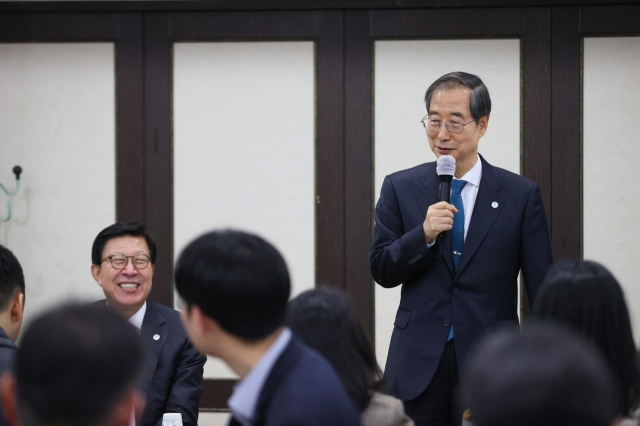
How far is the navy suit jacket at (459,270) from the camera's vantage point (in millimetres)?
2357

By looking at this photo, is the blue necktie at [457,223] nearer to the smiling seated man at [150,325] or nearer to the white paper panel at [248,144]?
the smiling seated man at [150,325]

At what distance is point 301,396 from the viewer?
4.20 feet

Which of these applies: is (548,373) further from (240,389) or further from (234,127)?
(234,127)

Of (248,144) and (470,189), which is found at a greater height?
(248,144)

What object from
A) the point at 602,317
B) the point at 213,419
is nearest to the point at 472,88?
the point at 602,317

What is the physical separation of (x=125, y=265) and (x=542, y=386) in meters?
2.14

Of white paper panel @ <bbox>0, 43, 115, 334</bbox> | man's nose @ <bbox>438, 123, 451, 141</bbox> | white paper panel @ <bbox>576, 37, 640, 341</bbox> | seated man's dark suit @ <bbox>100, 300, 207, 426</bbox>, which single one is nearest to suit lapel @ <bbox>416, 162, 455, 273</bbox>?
man's nose @ <bbox>438, 123, 451, 141</bbox>

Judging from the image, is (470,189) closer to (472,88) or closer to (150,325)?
(472,88)

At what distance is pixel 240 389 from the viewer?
1.35 m

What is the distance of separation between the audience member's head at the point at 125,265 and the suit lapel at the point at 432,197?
0.99 metres

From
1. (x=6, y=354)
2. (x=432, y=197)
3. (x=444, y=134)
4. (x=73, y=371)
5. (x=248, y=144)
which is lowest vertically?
(x=6, y=354)

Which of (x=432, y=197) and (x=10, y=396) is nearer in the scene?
(x=10, y=396)

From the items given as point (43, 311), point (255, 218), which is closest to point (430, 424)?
point (43, 311)

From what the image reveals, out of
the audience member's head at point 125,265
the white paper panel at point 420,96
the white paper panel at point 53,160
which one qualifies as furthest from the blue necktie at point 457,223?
the white paper panel at point 53,160
